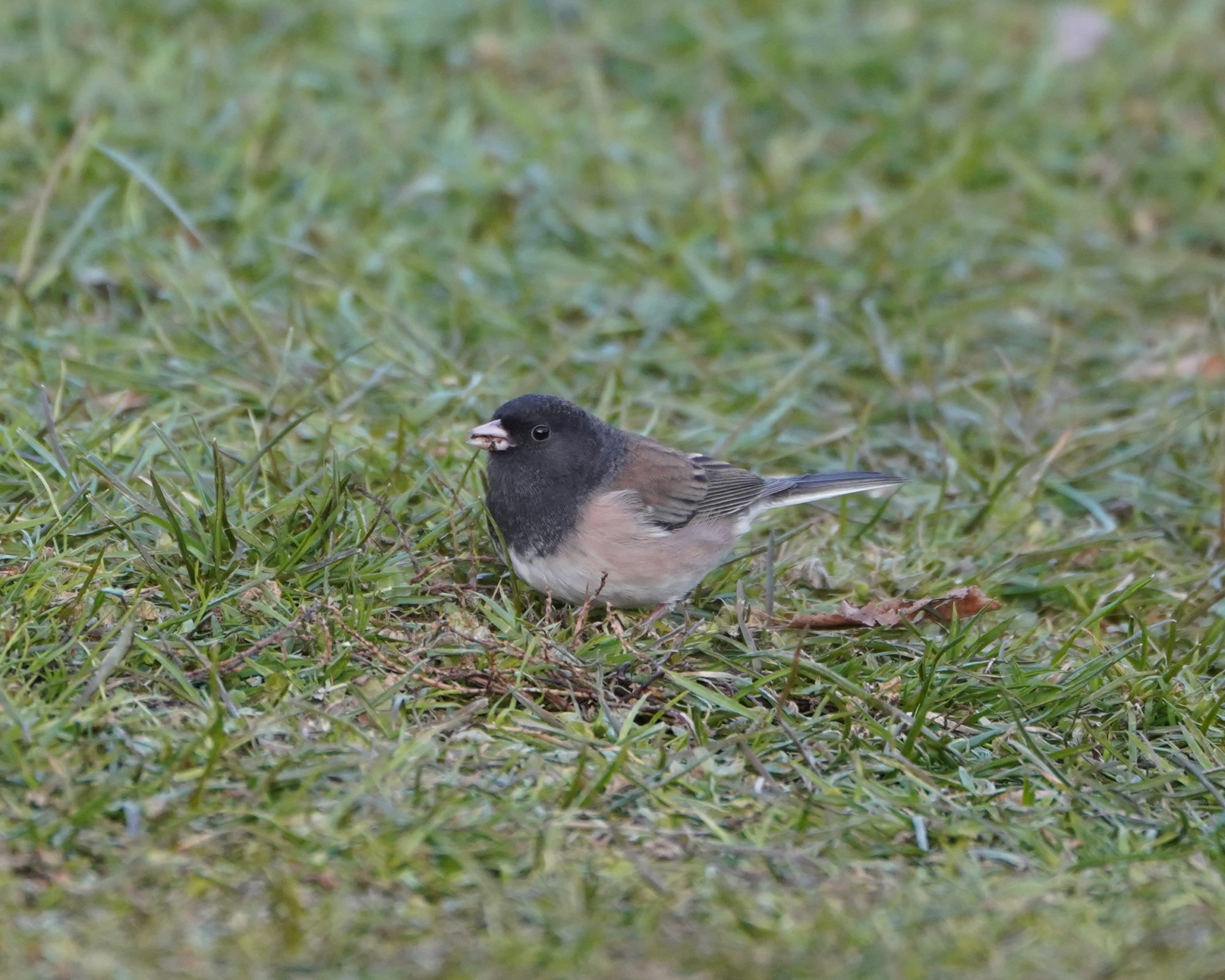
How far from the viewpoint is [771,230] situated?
5.34 m

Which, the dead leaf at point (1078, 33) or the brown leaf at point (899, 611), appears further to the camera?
the dead leaf at point (1078, 33)

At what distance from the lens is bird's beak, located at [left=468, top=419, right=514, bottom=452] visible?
3453mm

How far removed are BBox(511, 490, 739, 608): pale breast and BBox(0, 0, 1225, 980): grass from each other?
0.29 ft

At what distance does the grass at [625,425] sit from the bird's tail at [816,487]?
9cm

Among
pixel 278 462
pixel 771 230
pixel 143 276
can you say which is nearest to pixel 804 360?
pixel 771 230

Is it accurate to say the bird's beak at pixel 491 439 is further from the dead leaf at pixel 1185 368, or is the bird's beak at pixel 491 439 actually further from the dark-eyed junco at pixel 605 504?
the dead leaf at pixel 1185 368

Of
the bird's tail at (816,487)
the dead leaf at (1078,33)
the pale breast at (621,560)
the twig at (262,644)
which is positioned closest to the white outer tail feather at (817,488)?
the bird's tail at (816,487)

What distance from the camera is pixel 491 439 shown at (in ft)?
11.3

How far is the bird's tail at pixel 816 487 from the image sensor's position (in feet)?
12.3

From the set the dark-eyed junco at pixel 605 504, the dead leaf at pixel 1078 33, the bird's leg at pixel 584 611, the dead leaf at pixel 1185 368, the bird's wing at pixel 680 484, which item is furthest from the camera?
the dead leaf at pixel 1078 33

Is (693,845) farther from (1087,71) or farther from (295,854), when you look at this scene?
(1087,71)

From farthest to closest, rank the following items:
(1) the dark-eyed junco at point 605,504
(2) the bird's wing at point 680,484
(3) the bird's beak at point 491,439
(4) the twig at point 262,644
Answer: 1. (2) the bird's wing at point 680,484
2. (3) the bird's beak at point 491,439
3. (1) the dark-eyed junco at point 605,504
4. (4) the twig at point 262,644

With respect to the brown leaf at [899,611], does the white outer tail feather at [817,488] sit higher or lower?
higher

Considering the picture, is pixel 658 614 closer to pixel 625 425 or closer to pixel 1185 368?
pixel 625 425
